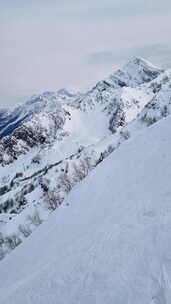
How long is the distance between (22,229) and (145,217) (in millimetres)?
53272

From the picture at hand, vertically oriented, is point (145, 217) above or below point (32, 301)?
above

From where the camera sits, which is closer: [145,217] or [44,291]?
[44,291]

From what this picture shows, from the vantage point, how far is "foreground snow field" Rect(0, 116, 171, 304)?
13.9 meters

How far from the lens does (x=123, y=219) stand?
19797 millimetres

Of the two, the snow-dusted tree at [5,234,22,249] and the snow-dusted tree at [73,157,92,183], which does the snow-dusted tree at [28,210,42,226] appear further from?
the snow-dusted tree at [73,157,92,183]

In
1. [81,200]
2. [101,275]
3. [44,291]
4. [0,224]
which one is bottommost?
[0,224]

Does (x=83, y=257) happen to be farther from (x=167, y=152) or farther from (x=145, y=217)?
(x=167, y=152)

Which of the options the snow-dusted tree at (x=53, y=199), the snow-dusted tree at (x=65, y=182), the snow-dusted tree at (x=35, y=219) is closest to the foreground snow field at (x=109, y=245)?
the snow-dusted tree at (x=35, y=219)

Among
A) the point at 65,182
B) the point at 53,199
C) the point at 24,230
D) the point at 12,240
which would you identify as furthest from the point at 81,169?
the point at 12,240

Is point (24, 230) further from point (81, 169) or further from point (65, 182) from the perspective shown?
point (81, 169)

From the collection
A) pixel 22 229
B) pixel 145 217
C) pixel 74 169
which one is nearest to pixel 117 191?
pixel 145 217

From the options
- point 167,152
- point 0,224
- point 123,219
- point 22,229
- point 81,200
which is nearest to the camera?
point 123,219

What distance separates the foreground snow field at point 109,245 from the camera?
45.8 feet

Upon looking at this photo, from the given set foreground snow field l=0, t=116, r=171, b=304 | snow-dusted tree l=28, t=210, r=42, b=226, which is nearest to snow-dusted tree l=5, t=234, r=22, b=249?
snow-dusted tree l=28, t=210, r=42, b=226
